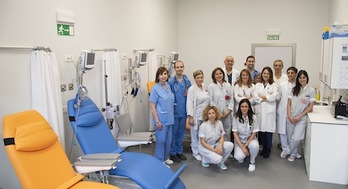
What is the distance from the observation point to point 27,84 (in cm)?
270

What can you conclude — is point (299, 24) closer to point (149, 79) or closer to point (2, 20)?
point (149, 79)

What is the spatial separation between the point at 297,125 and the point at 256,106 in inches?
23.7

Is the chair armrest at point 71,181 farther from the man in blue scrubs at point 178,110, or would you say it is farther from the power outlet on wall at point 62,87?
the man in blue scrubs at point 178,110

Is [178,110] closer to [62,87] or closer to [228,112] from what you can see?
[228,112]

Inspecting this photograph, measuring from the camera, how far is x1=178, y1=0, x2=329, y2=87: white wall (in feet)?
19.7

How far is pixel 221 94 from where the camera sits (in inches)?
162

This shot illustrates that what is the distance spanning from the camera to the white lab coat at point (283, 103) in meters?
4.14

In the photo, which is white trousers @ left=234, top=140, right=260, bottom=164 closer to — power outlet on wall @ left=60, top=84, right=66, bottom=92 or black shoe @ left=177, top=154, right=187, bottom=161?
black shoe @ left=177, top=154, right=187, bottom=161

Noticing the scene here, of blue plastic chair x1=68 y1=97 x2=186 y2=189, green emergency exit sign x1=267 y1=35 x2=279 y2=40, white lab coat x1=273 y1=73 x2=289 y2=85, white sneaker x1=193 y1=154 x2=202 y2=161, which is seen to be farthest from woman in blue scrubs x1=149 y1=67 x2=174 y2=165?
green emergency exit sign x1=267 y1=35 x2=279 y2=40

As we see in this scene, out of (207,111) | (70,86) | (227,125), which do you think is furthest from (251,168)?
(70,86)

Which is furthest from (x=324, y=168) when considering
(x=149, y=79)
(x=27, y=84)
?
(x=27, y=84)

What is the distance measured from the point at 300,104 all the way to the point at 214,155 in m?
1.39

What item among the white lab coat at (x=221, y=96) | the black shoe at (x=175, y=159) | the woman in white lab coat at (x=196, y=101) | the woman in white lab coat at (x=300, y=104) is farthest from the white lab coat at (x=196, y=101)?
the woman in white lab coat at (x=300, y=104)

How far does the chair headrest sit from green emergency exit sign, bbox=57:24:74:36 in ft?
3.81
